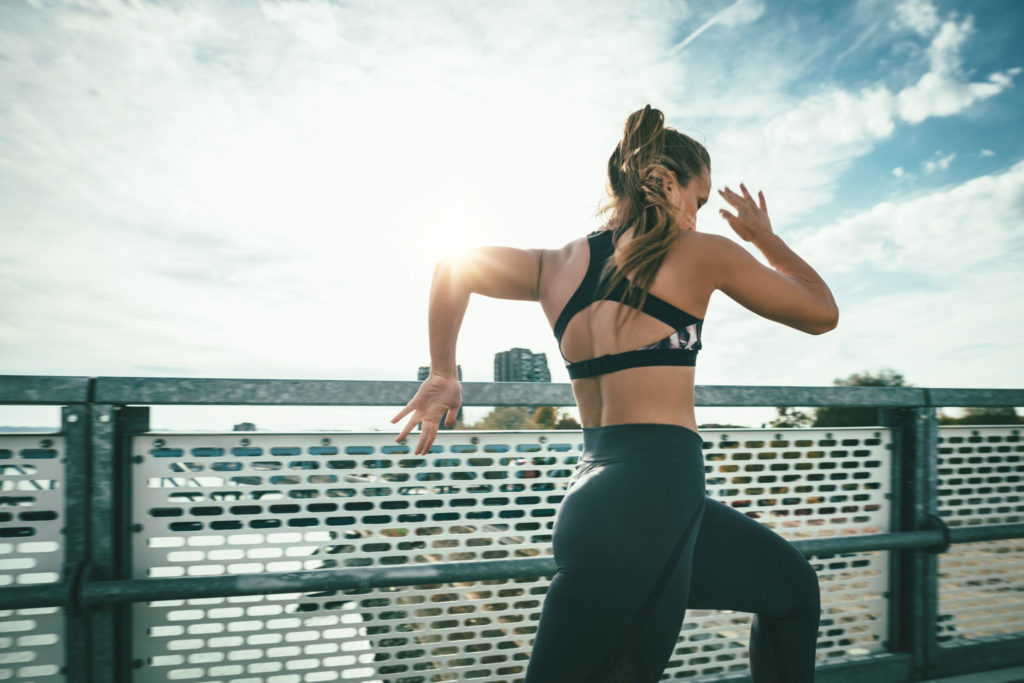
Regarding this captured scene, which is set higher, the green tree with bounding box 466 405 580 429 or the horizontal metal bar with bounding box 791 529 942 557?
the green tree with bounding box 466 405 580 429

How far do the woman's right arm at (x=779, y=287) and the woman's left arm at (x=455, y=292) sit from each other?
1.65 ft

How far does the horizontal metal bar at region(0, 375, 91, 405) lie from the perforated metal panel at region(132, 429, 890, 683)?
28cm

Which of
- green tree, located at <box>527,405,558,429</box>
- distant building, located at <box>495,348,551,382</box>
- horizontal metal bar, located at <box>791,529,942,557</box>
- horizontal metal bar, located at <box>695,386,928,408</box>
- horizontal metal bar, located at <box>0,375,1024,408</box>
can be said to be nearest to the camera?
horizontal metal bar, located at <box>0,375,1024,408</box>

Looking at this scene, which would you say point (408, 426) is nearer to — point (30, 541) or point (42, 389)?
point (42, 389)

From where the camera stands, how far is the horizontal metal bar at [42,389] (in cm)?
174

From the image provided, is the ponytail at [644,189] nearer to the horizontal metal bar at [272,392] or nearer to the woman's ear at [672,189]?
the woman's ear at [672,189]

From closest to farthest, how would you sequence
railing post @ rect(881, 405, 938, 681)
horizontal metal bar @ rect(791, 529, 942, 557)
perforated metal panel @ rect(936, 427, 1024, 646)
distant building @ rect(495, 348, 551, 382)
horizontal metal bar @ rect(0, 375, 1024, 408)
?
horizontal metal bar @ rect(0, 375, 1024, 408) → horizontal metal bar @ rect(791, 529, 942, 557) → railing post @ rect(881, 405, 938, 681) → perforated metal panel @ rect(936, 427, 1024, 646) → distant building @ rect(495, 348, 551, 382)

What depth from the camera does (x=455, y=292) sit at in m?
1.66

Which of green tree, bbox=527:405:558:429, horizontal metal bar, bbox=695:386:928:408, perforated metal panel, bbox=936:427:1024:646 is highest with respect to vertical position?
horizontal metal bar, bbox=695:386:928:408

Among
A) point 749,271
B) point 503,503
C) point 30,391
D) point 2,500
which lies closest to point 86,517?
point 2,500

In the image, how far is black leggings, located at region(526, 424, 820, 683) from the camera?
1.24 metres

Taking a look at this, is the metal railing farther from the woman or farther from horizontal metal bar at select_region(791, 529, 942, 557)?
horizontal metal bar at select_region(791, 529, 942, 557)

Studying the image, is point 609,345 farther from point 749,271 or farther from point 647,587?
point 647,587

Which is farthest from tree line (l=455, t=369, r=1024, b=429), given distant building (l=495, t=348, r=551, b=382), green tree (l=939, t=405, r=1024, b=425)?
distant building (l=495, t=348, r=551, b=382)
